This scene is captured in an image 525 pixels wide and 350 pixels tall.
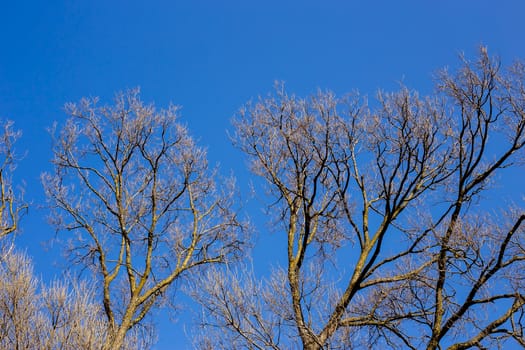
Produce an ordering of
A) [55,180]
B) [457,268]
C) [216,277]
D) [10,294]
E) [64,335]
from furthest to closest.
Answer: [55,180] < [10,294] < [64,335] < [216,277] < [457,268]

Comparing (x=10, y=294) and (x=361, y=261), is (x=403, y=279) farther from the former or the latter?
(x=10, y=294)

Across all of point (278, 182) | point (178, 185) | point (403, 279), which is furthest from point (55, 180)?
point (403, 279)

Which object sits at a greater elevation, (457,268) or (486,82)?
(486,82)

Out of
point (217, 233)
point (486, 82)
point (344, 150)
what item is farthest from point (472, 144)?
A: point (217, 233)

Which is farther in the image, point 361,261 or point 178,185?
point 178,185

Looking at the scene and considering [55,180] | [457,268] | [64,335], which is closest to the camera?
[457,268]

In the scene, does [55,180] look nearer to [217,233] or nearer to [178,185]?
[178,185]

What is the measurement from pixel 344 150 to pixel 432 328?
340 centimetres

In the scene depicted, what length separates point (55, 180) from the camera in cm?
1433

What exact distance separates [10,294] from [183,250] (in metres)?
4.36

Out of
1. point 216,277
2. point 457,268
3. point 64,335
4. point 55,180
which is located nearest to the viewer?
point 457,268

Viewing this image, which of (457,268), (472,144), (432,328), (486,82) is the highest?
(486,82)

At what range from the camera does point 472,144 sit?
982cm

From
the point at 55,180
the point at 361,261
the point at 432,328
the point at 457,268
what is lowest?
the point at 432,328
